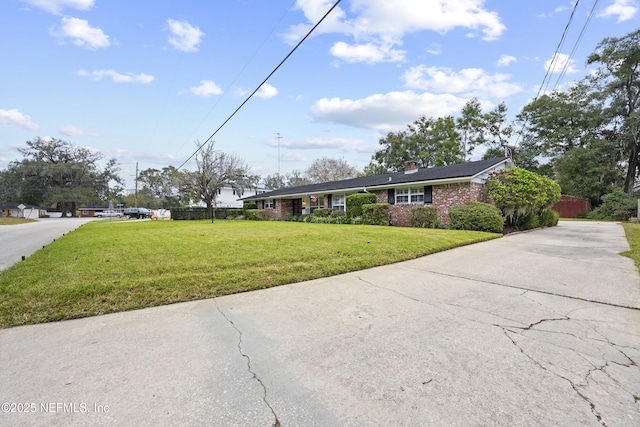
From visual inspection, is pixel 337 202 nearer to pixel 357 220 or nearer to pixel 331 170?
pixel 357 220

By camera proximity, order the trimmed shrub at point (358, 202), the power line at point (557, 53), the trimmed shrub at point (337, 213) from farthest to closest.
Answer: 1. the trimmed shrub at point (337, 213)
2. the trimmed shrub at point (358, 202)
3. the power line at point (557, 53)

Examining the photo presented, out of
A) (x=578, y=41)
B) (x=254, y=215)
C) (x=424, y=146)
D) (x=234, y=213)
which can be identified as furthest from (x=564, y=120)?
(x=234, y=213)

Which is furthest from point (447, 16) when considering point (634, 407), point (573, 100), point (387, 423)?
point (573, 100)

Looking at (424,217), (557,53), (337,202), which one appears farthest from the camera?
(337,202)

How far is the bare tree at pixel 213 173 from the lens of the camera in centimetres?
2655

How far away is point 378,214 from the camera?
56.6ft


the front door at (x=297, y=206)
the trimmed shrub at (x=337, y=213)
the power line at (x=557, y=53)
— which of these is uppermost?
the power line at (x=557, y=53)

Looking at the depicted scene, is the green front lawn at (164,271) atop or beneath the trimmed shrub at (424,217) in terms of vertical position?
beneath

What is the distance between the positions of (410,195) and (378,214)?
2.31 meters

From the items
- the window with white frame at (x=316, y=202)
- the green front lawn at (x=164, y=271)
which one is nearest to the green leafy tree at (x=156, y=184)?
the window with white frame at (x=316, y=202)

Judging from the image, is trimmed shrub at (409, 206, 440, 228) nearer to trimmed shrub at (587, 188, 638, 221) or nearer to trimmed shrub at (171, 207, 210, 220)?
trimmed shrub at (587, 188, 638, 221)

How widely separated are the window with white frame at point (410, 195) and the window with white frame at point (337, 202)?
5041mm

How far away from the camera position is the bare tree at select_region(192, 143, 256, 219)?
87.1 ft

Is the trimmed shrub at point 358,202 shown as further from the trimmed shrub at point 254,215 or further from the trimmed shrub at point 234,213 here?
the trimmed shrub at point 234,213
